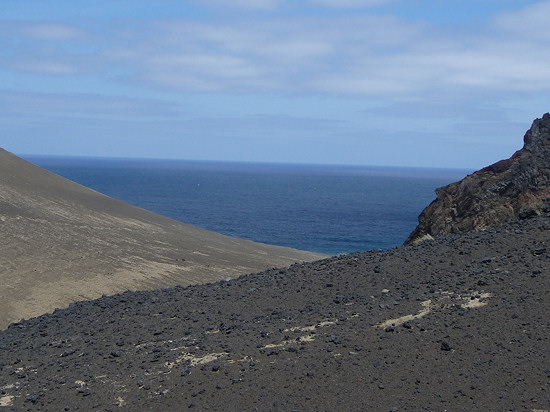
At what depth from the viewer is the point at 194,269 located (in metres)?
24.1

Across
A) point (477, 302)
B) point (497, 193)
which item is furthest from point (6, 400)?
point (497, 193)

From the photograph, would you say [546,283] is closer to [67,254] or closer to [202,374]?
[202,374]

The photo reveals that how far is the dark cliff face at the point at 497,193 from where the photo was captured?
14.9 metres

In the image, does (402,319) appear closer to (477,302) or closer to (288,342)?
(477,302)

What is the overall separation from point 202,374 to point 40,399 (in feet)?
6.71

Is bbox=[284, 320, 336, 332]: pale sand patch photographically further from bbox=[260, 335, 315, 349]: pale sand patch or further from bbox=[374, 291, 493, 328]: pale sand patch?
bbox=[374, 291, 493, 328]: pale sand patch

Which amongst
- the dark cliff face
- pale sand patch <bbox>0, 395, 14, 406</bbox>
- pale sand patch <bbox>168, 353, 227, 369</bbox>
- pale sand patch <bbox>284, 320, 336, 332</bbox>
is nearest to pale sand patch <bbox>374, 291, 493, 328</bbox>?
pale sand patch <bbox>284, 320, 336, 332</bbox>

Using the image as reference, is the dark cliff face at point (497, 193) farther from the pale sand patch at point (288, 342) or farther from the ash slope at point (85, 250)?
the ash slope at point (85, 250)

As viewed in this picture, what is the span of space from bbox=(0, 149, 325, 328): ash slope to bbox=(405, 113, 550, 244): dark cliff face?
30.6 ft

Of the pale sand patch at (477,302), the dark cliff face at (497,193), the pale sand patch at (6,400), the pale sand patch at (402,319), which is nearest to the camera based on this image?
the pale sand patch at (6,400)

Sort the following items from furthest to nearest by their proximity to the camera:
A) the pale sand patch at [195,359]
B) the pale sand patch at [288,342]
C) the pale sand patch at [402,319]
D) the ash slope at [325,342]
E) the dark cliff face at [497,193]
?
the dark cliff face at [497,193], the pale sand patch at [402,319], the pale sand patch at [288,342], the pale sand patch at [195,359], the ash slope at [325,342]

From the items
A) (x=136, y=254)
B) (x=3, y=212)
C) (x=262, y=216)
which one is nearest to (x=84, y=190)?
(x=3, y=212)

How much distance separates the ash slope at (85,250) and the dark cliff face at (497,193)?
9339 millimetres

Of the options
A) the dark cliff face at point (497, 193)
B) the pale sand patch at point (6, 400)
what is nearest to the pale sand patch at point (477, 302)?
the dark cliff face at point (497, 193)
